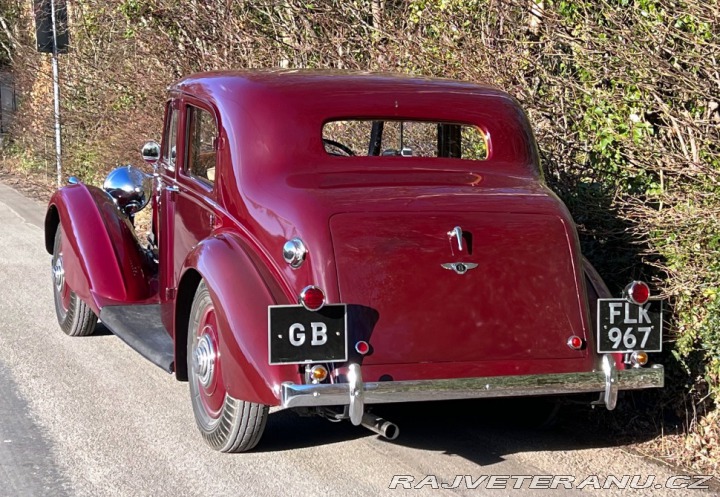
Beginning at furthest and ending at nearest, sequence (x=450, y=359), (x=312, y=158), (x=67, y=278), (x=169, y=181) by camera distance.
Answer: (x=67, y=278), (x=169, y=181), (x=312, y=158), (x=450, y=359)

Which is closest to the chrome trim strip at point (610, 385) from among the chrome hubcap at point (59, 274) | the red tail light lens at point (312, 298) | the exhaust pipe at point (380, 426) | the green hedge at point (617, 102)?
the green hedge at point (617, 102)

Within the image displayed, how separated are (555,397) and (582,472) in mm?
490

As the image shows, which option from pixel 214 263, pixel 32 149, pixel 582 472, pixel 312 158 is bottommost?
pixel 32 149

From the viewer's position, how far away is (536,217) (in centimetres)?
515

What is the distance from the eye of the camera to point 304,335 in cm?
461

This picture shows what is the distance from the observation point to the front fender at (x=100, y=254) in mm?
6828

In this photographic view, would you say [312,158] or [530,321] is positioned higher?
[312,158]

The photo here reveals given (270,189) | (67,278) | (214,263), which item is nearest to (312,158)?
(270,189)

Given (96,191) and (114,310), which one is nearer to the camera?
→ (114,310)

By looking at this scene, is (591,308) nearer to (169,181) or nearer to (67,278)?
(169,181)

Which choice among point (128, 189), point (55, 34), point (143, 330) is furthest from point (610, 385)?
point (55, 34)

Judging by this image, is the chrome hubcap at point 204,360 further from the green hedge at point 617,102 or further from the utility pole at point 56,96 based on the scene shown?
the utility pole at point 56,96

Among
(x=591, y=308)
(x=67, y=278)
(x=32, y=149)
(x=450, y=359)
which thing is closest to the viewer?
(x=450, y=359)

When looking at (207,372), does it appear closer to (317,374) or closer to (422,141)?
(317,374)
